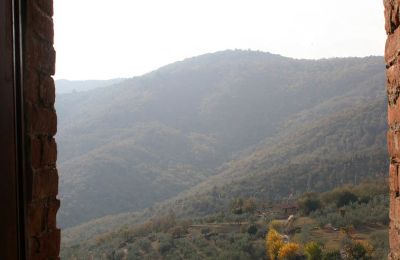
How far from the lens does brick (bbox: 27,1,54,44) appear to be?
4.72ft

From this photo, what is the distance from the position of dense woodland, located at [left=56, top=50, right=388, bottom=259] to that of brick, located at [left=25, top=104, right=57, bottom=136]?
10.1 meters

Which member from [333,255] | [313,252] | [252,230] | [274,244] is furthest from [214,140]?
[313,252]

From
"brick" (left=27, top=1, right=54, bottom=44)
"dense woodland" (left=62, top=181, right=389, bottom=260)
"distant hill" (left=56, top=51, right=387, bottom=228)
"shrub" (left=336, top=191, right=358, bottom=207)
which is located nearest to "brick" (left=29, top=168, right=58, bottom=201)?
"brick" (left=27, top=1, right=54, bottom=44)

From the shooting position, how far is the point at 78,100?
6206cm

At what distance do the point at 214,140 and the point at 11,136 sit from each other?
44405 millimetres

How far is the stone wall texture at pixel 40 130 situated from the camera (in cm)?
138

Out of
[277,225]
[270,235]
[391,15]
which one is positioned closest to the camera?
[391,15]

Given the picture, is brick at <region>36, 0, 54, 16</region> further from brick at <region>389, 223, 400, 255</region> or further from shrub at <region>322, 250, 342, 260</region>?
shrub at <region>322, 250, 342, 260</region>

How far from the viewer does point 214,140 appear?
45.6 metres

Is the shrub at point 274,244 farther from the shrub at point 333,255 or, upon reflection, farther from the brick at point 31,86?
the brick at point 31,86

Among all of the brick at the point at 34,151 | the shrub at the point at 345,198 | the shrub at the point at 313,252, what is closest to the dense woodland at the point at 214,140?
the shrub at the point at 345,198

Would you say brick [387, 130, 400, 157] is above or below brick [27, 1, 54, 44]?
below

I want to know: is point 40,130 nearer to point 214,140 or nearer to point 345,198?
point 345,198

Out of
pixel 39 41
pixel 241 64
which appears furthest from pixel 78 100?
pixel 39 41
